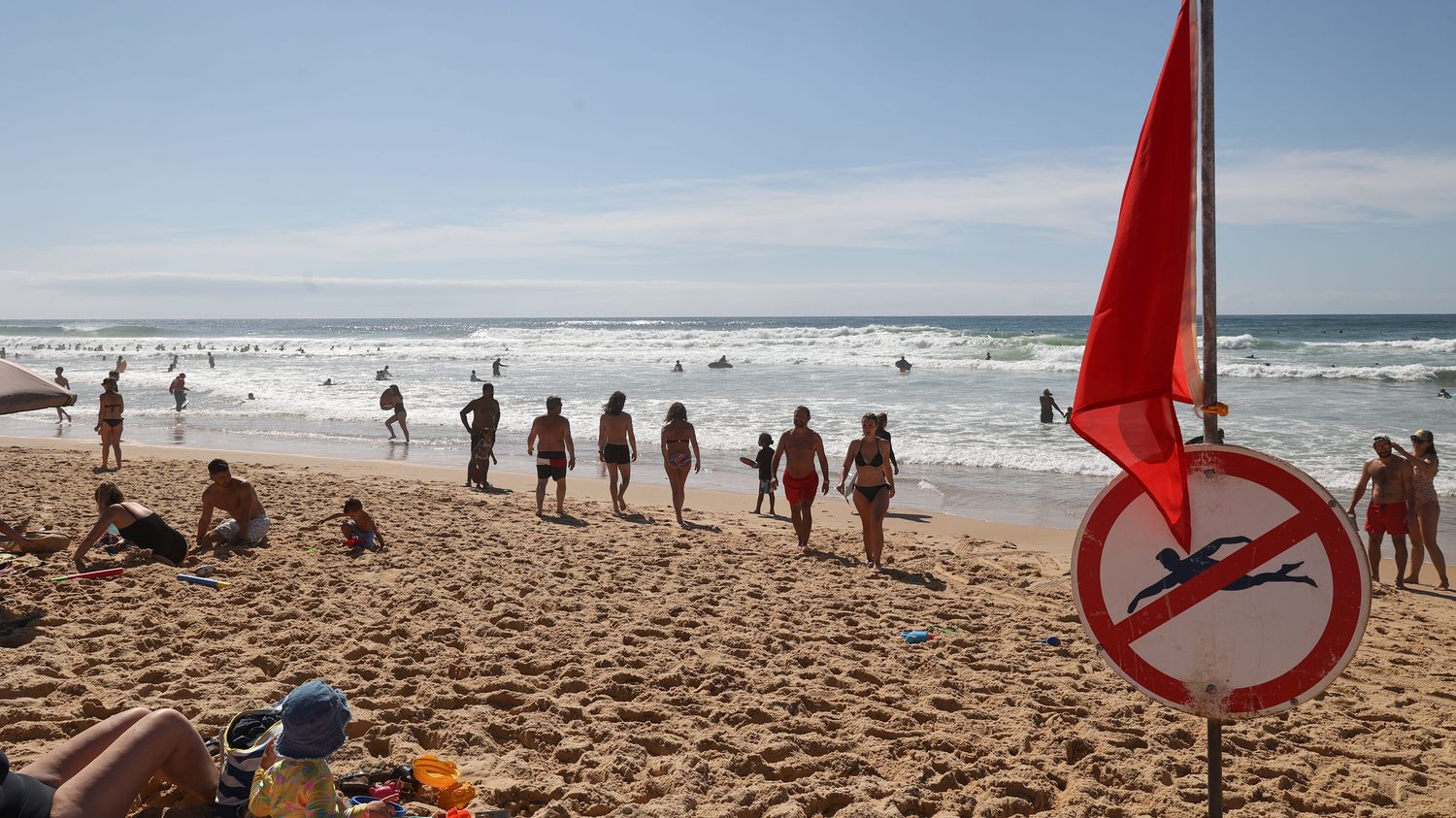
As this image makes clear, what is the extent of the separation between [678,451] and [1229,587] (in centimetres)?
855

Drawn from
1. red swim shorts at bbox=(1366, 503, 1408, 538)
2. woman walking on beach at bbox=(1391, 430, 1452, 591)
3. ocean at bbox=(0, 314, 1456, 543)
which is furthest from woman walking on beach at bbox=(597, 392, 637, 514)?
woman walking on beach at bbox=(1391, 430, 1452, 591)

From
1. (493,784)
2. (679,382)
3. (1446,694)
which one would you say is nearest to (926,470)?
(1446,694)

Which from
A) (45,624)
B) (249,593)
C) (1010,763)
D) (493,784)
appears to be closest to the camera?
(493,784)

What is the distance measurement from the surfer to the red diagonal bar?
1 centimetres

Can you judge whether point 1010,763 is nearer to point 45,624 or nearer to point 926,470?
point 45,624

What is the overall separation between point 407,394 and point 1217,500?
90.9 feet

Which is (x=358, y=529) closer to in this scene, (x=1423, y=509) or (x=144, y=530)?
(x=144, y=530)

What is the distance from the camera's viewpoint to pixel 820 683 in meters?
5.05

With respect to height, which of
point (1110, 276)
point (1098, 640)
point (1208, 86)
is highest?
point (1208, 86)

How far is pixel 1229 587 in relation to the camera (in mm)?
2184

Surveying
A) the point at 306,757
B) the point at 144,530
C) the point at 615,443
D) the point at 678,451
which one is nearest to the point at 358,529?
the point at 144,530

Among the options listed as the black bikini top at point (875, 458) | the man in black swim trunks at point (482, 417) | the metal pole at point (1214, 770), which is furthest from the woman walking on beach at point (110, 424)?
the metal pole at point (1214, 770)

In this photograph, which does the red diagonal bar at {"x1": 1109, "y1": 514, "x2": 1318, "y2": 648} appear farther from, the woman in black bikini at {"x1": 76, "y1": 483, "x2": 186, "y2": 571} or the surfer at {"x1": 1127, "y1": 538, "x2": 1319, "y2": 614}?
the woman in black bikini at {"x1": 76, "y1": 483, "x2": 186, "y2": 571}

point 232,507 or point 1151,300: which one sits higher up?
point 1151,300
